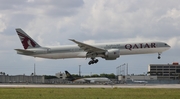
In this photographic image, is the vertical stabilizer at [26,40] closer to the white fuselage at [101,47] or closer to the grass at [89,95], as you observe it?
the white fuselage at [101,47]

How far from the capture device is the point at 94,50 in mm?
77812

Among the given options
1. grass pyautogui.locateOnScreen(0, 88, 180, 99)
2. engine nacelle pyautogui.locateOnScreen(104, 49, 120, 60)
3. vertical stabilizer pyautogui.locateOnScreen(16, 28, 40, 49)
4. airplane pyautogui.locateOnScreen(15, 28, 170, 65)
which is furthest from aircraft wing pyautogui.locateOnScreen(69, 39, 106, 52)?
grass pyautogui.locateOnScreen(0, 88, 180, 99)

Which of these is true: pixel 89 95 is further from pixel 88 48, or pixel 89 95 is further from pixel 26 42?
pixel 26 42

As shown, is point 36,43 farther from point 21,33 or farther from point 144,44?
point 144,44

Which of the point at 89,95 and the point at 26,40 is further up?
the point at 26,40

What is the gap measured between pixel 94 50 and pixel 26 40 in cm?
1541

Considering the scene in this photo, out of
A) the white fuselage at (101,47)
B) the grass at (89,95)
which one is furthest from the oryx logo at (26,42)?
the grass at (89,95)

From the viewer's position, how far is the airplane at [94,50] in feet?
247

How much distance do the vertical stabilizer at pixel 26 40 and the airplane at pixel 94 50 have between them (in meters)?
0.67

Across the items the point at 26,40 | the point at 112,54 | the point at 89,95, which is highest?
the point at 26,40

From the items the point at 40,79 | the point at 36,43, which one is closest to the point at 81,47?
the point at 36,43

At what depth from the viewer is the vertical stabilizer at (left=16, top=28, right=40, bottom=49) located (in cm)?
8226

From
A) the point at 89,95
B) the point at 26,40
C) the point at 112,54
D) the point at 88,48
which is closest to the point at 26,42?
the point at 26,40

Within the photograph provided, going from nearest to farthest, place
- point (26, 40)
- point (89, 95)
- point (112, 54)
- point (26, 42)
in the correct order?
1. point (89, 95)
2. point (112, 54)
3. point (26, 42)
4. point (26, 40)
